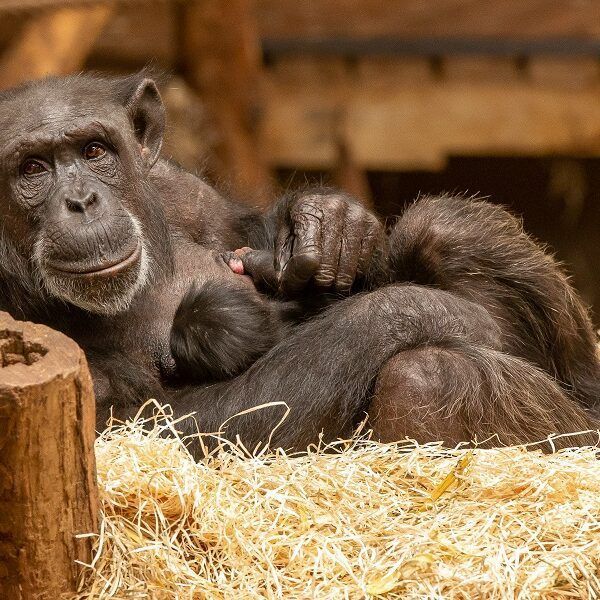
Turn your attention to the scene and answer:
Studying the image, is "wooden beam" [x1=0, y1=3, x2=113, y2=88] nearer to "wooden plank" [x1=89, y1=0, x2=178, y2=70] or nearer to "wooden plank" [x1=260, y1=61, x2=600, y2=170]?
→ "wooden plank" [x1=89, y1=0, x2=178, y2=70]

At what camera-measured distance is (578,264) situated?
10.2 m

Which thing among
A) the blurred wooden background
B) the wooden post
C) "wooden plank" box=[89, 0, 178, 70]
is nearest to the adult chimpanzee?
the wooden post

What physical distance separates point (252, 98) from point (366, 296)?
5396 millimetres

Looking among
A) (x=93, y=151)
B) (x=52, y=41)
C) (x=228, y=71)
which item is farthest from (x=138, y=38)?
(x=93, y=151)

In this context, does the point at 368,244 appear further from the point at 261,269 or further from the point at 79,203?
the point at 79,203

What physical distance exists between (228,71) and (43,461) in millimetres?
6770

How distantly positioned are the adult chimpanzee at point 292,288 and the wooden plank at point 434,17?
5.13m

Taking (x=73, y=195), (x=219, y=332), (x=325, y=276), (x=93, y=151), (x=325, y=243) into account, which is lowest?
(x=219, y=332)

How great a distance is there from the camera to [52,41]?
7.39m

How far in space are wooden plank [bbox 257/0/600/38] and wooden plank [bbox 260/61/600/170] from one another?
1.36ft

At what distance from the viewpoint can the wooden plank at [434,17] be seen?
31.1 ft

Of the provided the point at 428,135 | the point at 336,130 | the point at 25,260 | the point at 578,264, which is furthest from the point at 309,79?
the point at 25,260

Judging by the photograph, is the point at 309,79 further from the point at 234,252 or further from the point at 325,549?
the point at 325,549

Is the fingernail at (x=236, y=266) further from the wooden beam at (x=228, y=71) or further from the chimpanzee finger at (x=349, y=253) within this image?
the wooden beam at (x=228, y=71)
